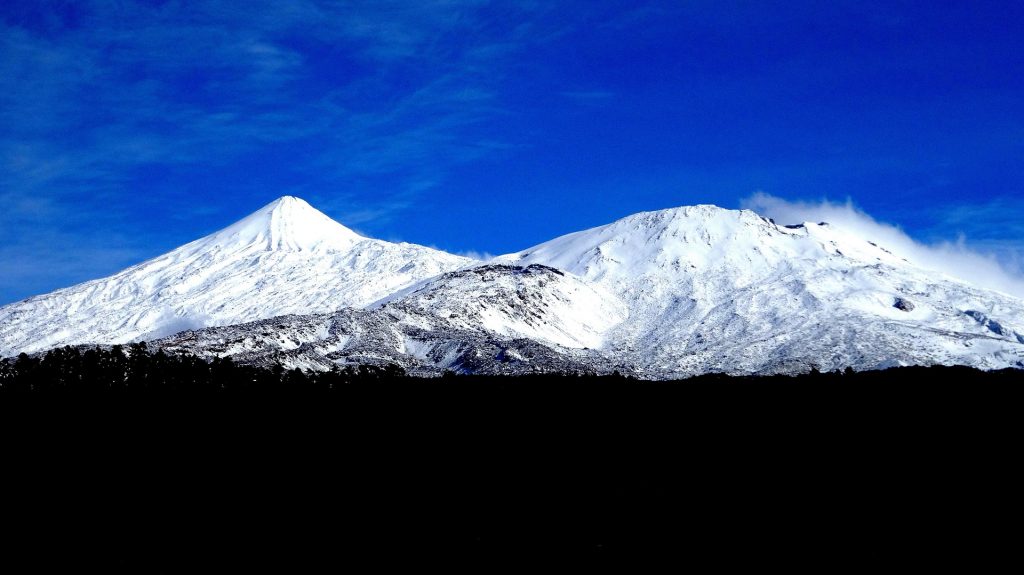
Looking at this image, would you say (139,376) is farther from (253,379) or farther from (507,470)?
(507,470)

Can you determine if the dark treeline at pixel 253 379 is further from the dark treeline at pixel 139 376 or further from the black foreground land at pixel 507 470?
the black foreground land at pixel 507 470

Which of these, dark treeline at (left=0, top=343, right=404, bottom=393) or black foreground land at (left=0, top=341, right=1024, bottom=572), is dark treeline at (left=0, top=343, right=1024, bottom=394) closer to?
dark treeline at (left=0, top=343, right=404, bottom=393)

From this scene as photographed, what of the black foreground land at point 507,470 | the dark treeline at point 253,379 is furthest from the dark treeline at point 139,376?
the black foreground land at point 507,470

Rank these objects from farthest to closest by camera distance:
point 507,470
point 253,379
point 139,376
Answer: point 253,379
point 139,376
point 507,470

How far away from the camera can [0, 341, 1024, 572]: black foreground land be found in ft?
217

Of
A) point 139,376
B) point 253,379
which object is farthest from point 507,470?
point 139,376

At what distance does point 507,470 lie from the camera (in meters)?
88.7

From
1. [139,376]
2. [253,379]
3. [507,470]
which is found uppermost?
[253,379]

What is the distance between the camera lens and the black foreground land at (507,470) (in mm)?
66125

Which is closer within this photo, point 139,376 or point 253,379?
point 139,376

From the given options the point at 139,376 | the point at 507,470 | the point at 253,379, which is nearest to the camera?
the point at 507,470

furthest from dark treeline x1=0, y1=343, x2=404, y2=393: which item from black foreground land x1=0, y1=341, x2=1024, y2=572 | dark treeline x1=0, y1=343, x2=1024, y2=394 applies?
black foreground land x1=0, y1=341, x2=1024, y2=572

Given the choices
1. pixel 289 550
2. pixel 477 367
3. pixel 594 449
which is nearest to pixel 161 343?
pixel 477 367

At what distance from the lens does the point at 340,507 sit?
79.2 metres
